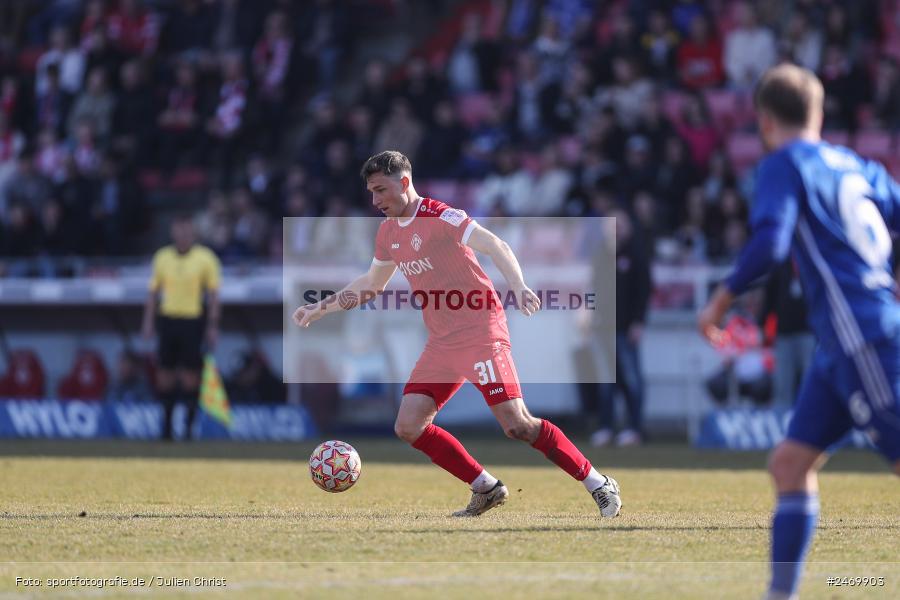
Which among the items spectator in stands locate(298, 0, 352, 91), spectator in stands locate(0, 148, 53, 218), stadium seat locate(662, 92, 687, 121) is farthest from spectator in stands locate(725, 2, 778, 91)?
spectator in stands locate(0, 148, 53, 218)

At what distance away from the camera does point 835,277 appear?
201 inches

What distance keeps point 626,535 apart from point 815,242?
2.53m

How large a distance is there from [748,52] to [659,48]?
129cm

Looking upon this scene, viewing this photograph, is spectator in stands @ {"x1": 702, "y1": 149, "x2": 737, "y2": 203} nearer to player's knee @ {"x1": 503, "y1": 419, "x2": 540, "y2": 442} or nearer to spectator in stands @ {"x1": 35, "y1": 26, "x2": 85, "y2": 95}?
player's knee @ {"x1": 503, "y1": 419, "x2": 540, "y2": 442}

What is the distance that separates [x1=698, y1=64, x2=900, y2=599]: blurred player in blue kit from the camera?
16.3 feet

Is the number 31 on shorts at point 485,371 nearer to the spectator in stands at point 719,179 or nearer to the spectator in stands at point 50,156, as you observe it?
the spectator in stands at point 719,179

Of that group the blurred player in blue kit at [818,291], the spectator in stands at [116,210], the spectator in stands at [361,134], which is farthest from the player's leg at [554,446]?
the spectator in stands at [116,210]

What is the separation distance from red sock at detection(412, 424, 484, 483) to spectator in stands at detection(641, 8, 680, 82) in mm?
11579

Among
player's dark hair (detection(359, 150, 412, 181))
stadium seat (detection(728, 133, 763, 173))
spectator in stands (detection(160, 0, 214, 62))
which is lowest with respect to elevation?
stadium seat (detection(728, 133, 763, 173))

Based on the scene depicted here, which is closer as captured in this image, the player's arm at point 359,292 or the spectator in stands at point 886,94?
the player's arm at point 359,292

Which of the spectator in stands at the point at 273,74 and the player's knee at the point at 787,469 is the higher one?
the spectator in stands at the point at 273,74

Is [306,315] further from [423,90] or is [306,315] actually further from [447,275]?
[423,90]

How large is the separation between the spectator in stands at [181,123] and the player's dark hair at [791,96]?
1740 centimetres

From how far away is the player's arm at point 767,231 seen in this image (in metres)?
4.88
